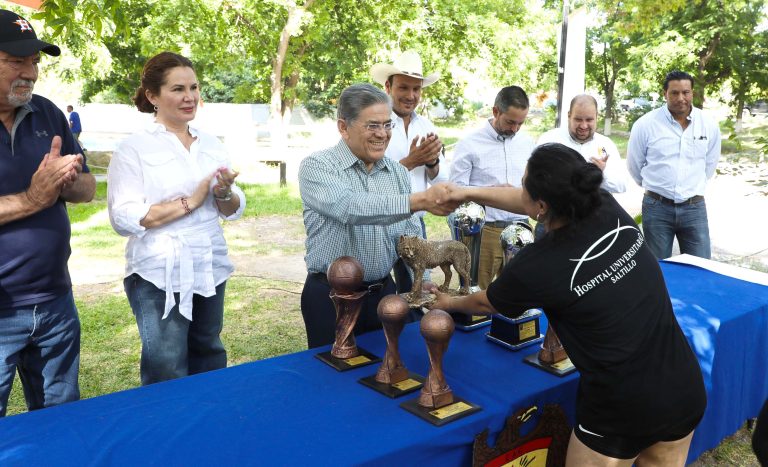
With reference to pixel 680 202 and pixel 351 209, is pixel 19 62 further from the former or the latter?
pixel 680 202

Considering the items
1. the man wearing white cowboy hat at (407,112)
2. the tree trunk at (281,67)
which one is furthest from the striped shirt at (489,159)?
the tree trunk at (281,67)

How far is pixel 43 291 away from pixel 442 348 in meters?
1.48

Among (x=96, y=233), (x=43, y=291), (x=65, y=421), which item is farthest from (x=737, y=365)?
(x=96, y=233)

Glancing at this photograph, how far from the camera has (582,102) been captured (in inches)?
163

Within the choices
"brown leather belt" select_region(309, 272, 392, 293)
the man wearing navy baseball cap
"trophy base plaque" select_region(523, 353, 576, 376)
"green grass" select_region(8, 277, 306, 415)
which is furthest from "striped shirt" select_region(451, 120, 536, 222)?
the man wearing navy baseball cap

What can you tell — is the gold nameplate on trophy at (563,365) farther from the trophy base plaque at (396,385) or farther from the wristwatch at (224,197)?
the wristwatch at (224,197)

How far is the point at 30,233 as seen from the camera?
84.4 inches

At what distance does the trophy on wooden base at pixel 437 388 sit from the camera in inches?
68.2

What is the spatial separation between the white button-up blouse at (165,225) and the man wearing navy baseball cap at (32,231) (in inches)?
7.1

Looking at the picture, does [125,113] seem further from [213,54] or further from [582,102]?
[582,102]

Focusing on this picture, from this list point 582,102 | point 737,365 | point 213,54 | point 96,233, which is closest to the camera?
point 737,365

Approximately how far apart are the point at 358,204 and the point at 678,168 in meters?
3.14

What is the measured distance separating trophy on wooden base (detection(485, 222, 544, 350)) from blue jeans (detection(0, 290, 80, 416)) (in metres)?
1.63

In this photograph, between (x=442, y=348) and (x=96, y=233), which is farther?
(x=96, y=233)
